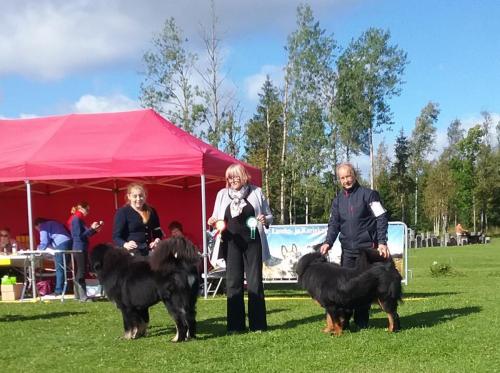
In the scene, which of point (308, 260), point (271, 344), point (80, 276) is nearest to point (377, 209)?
point (308, 260)

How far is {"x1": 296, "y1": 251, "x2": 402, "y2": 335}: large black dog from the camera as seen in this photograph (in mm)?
6145

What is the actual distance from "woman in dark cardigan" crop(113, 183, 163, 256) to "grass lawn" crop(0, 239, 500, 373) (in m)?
0.98

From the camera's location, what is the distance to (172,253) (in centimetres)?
604

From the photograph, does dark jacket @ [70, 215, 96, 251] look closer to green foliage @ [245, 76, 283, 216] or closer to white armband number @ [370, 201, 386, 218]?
white armband number @ [370, 201, 386, 218]

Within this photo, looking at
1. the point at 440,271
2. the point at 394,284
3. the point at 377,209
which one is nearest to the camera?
the point at 394,284

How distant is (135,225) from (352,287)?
2.38 meters

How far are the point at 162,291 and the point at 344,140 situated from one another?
110ft

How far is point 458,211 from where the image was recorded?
207ft

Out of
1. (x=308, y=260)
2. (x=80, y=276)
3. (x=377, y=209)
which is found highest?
(x=377, y=209)

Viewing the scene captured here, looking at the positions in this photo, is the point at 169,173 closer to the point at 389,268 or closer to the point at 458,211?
the point at 389,268

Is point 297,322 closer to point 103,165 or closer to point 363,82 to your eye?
point 103,165

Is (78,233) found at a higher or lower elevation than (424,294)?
higher

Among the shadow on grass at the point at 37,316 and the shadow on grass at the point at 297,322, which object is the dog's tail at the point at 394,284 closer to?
the shadow on grass at the point at 297,322

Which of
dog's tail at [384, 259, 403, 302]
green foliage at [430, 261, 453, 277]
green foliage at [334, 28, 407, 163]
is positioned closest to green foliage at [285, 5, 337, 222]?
green foliage at [334, 28, 407, 163]
